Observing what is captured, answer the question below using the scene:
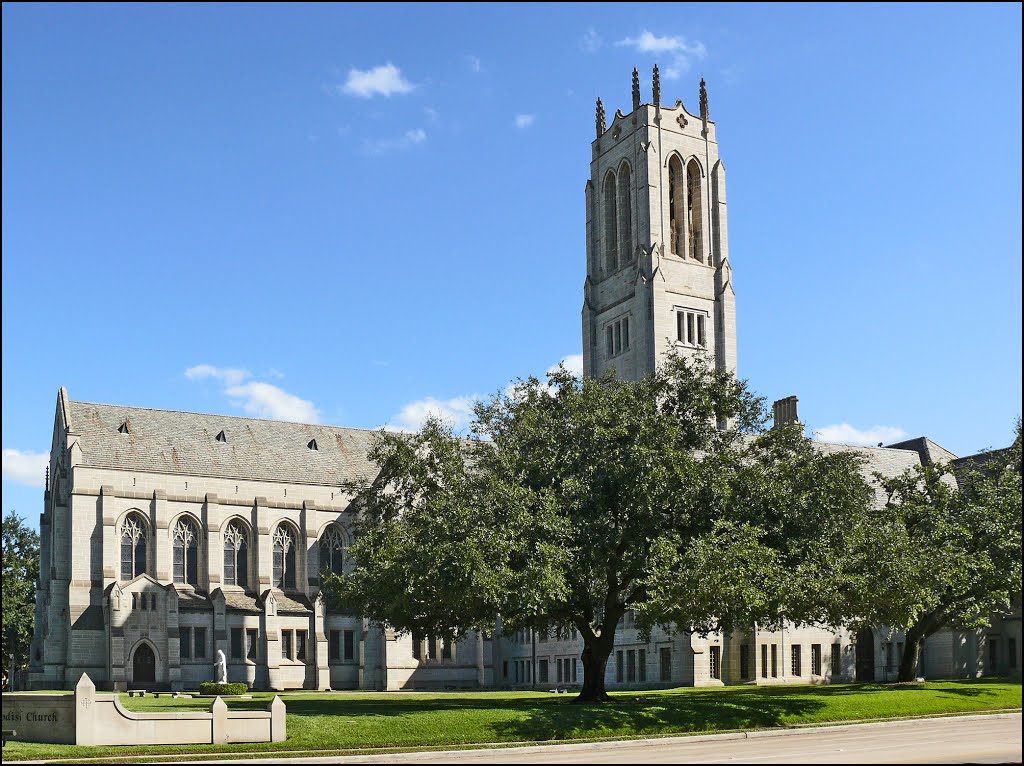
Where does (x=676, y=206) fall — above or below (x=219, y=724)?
above

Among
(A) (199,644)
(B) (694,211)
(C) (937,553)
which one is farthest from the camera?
(B) (694,211)

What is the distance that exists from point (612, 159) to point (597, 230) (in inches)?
233

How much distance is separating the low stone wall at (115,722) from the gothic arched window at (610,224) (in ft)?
216

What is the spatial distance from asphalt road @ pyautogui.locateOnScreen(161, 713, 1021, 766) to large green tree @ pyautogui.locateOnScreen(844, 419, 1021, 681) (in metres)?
4.77

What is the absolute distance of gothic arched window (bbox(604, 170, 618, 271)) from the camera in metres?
96.0

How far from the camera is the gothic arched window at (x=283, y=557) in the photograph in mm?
80019

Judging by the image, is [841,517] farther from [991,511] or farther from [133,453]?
[133,453]

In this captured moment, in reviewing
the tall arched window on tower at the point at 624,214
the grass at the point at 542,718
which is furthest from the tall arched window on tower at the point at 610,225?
the grass at the point at 542,718

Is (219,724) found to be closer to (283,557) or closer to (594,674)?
(594,674)

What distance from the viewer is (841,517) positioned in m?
42.2

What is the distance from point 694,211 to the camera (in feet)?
314

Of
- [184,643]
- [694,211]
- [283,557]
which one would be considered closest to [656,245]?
[694,211]

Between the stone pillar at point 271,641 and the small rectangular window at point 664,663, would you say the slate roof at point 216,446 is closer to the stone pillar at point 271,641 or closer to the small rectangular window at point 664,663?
the stone pillar at point 271,641

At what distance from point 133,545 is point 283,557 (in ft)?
32.4
